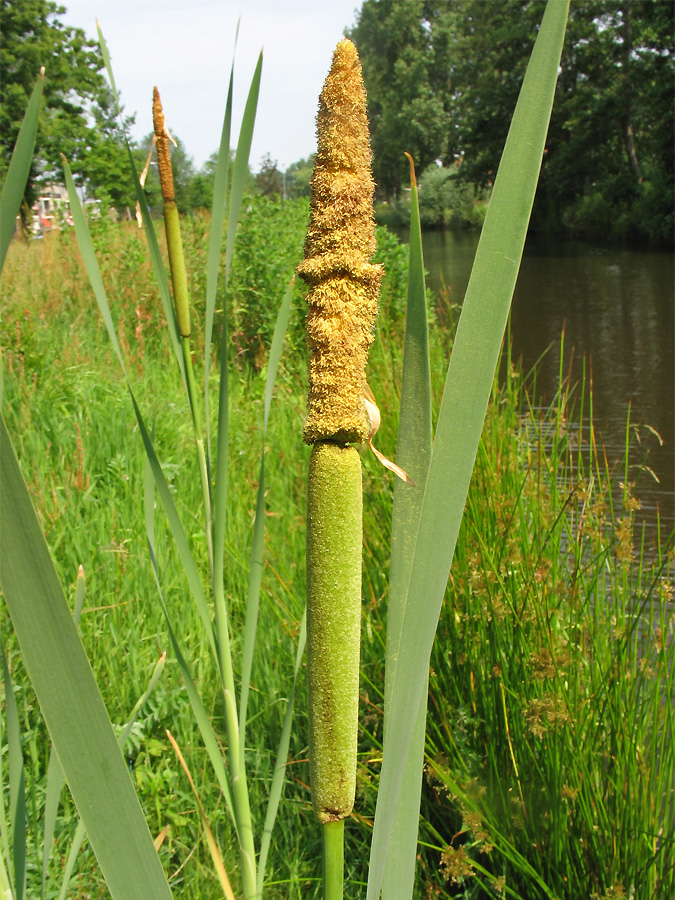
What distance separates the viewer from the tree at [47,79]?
908 inches

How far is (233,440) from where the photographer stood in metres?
4.22

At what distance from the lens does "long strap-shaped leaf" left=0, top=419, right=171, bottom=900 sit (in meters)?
0.31

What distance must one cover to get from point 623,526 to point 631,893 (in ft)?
2.68

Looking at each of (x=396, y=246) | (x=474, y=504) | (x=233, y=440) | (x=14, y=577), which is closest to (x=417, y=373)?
(x=14, y=577)

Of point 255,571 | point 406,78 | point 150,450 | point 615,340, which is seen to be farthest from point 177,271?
point 406,78

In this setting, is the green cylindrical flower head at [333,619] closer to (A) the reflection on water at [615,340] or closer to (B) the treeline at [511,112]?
(A) the reflection on water at [615,340]

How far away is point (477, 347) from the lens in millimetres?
360

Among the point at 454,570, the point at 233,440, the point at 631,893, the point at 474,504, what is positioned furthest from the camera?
the point at 233,440

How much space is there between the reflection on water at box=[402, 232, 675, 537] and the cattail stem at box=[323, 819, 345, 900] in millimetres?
1840

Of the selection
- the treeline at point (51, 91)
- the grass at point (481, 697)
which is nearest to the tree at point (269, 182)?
the treeline at point (51, 91)

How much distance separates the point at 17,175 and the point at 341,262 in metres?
0.21

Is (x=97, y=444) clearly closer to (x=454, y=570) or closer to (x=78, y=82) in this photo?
(x=454, y=570)

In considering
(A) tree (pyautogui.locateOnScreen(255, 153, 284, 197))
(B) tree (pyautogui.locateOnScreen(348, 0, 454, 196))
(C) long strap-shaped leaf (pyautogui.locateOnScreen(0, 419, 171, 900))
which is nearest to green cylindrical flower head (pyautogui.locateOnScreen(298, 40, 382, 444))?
(C) long strap-shaped leaf (pyautogui.locateOnScreen(0, 419, 171, 900))

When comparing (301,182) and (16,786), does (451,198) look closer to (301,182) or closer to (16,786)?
(301,182)
